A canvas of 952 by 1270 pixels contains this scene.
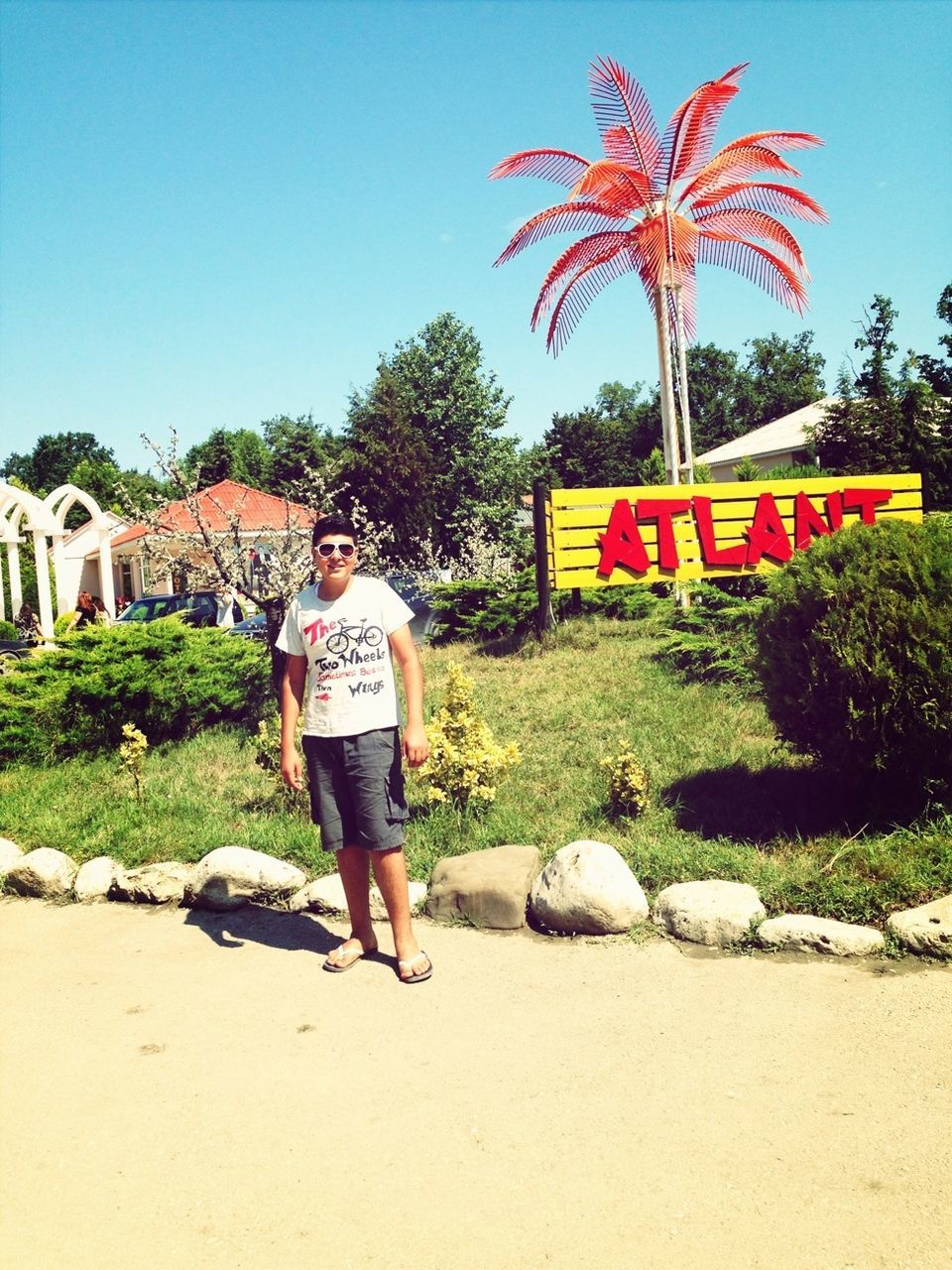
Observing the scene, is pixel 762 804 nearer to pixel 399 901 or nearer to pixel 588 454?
pixel 399 901

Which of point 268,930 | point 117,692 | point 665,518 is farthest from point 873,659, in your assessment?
point 665,518

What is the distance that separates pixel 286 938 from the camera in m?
4.60

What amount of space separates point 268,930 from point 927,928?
117 inches

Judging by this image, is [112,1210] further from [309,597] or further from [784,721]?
[784,721]

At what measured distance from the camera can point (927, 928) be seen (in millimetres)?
3965

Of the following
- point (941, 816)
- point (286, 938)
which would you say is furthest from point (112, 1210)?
point (941, 816)

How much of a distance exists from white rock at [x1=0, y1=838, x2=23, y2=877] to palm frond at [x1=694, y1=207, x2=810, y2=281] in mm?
12452

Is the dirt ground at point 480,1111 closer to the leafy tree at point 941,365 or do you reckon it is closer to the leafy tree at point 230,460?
the leafy tree at point 941,365

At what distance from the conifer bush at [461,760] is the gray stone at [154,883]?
4.76 feet

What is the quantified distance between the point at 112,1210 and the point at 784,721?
3856 mm

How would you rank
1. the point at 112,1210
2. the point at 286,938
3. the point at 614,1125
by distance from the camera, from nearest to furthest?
the point at 112,1210 → the point at 614,1125 → the point at 286,938

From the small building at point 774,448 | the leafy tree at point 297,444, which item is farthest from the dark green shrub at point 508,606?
the leafy tree at point 297,444

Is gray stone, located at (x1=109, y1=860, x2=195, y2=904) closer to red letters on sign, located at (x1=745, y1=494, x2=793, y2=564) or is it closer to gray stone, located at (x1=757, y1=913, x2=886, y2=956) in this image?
gray stone, located at (x1=757, y1=913, x2=886, y2=956)

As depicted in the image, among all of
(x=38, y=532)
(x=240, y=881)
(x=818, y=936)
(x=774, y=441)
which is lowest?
(x=818, y=936)
